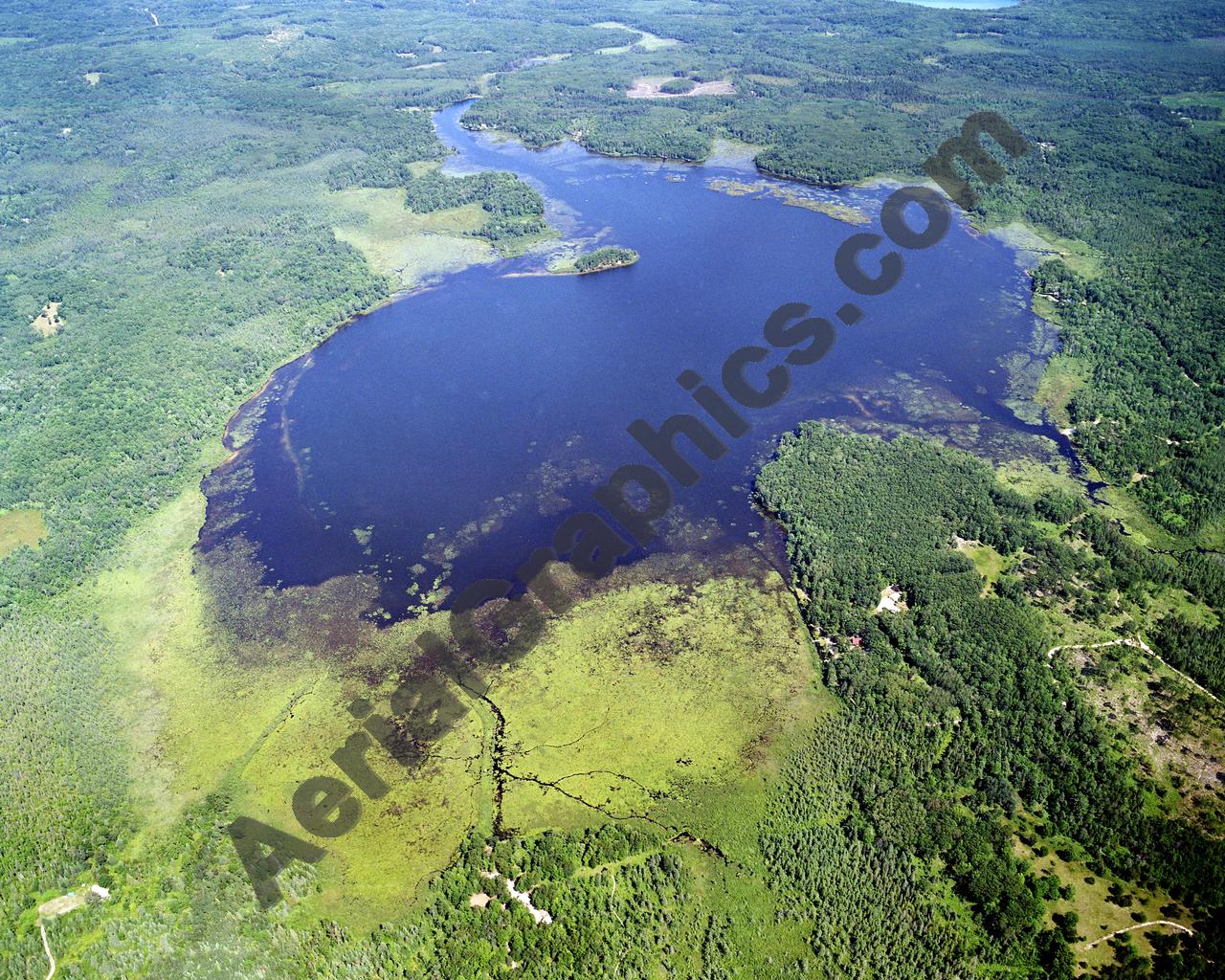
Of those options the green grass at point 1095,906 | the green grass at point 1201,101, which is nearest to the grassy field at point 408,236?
the green grass at point 1095,906

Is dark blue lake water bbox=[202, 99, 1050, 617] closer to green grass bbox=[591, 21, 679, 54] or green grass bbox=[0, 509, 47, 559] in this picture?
green grass bbox=[0, 509, 47, 559]

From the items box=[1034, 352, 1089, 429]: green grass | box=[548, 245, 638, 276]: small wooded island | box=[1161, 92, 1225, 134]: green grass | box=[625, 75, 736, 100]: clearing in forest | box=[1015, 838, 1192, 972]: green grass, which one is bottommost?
box=[1015, 838, 1192, 972]: green grass

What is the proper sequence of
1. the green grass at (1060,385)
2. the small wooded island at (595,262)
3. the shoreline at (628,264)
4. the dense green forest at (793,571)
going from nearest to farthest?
the dense green forest at (793,571), the green grass at (1060,385), the shoreline at (628,264), the small wooded island at (595,262)

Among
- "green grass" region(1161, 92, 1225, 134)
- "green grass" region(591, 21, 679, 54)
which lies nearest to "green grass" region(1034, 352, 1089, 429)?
"green grass" region(1161, 92, 1225, 134)

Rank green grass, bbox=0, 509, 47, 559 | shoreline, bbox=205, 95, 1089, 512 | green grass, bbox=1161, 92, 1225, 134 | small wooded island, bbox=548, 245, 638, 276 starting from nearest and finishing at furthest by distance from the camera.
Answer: green grass, bbox=0, 509, 47, 559, shoreline, bbox=205, 95, 1089, 512, small wooded island, bbox=548, 245, 638, 276, green grass, bbox=1161, 92, 1225, 134

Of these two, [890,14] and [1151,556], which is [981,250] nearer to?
[1151,556]

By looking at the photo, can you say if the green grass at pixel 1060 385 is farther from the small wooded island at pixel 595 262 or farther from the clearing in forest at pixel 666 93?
the clearing in forest at pixel 666 93

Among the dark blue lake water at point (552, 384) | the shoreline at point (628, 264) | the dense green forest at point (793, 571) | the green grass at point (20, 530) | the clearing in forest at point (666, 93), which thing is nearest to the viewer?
the dense green forest at point (793, 571)

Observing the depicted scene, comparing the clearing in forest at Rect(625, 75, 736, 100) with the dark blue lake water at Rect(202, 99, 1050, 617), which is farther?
the clearing in forest at Rect(625, 75, 736, 100)
